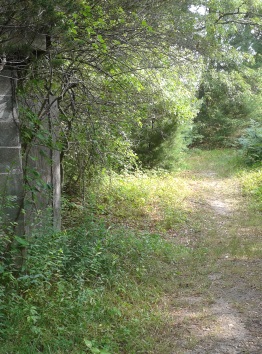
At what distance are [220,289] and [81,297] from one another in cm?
202

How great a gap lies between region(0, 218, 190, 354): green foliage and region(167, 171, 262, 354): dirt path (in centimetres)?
34

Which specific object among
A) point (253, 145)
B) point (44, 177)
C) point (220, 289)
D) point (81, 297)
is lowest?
point (220, 289)

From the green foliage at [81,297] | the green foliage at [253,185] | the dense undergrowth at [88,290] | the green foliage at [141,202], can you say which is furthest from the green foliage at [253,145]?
the green foliage at [81,297]

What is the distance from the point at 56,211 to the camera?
6.80 meters

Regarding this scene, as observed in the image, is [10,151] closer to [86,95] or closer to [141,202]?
[86,95]

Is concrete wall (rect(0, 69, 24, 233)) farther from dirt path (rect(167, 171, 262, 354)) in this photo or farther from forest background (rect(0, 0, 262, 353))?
dirt path (rect(167, 171, 262, 354))

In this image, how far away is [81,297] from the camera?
4.64 metres

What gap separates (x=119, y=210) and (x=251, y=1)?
956cm

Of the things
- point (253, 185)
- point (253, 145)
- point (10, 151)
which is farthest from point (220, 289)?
point (253, 145)

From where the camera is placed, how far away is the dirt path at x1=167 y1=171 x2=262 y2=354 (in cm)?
431

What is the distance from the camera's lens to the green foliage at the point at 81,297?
3.93 m

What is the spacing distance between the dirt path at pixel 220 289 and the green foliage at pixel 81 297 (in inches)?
13.6

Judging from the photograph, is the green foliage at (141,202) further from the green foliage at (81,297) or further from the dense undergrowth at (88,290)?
the green foliage at (81,297)

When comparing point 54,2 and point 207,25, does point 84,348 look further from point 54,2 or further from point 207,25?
point 207,25
